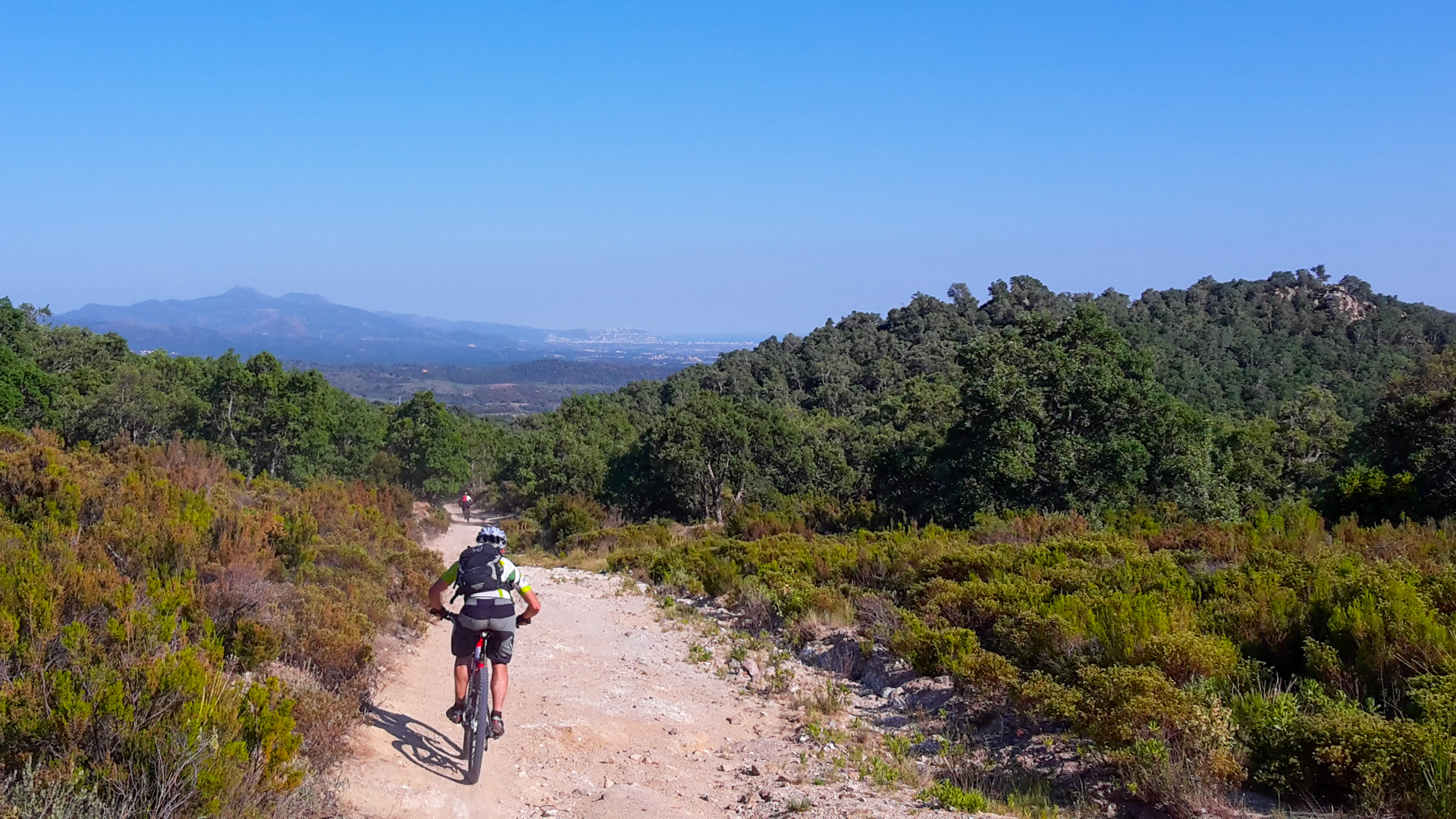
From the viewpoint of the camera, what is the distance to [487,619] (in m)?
5.59

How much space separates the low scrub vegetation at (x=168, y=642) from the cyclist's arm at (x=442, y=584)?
81 cm

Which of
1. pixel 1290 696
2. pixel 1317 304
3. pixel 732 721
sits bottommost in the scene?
pixel 732 721

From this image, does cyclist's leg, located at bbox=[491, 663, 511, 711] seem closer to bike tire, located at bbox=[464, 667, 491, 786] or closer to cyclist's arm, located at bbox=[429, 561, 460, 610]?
bike tire, located at bbox=[464, 667, 491, 786]

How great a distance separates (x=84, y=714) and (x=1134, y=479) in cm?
1850

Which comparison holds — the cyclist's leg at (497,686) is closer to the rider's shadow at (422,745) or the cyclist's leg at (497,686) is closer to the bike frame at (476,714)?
the bike frame at (476,714)

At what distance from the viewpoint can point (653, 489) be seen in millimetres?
35750

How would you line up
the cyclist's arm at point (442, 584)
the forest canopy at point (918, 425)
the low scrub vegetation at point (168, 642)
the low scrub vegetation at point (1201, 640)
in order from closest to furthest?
the low scrub vegetation at point (168, 642) < the low scrub vegetation at point (1201, 640) < the cyclist's arm at point (442, 584) < the forest canopy at point (918, 425)

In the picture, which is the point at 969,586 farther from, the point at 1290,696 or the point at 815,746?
the point at 1290,696

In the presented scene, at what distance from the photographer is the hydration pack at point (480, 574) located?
5.64 m

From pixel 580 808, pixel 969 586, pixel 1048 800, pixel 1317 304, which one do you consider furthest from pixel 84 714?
pixel 1317 304

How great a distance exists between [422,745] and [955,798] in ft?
11.6

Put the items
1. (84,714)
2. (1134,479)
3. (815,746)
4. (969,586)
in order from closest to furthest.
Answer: (84,714)
(815,746)
(969,586)
(1134,479)

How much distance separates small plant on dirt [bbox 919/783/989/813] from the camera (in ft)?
16.2

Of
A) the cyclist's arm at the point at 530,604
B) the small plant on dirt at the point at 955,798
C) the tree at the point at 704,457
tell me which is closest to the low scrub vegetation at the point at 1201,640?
the small plant on dirt at the point at 955,798
